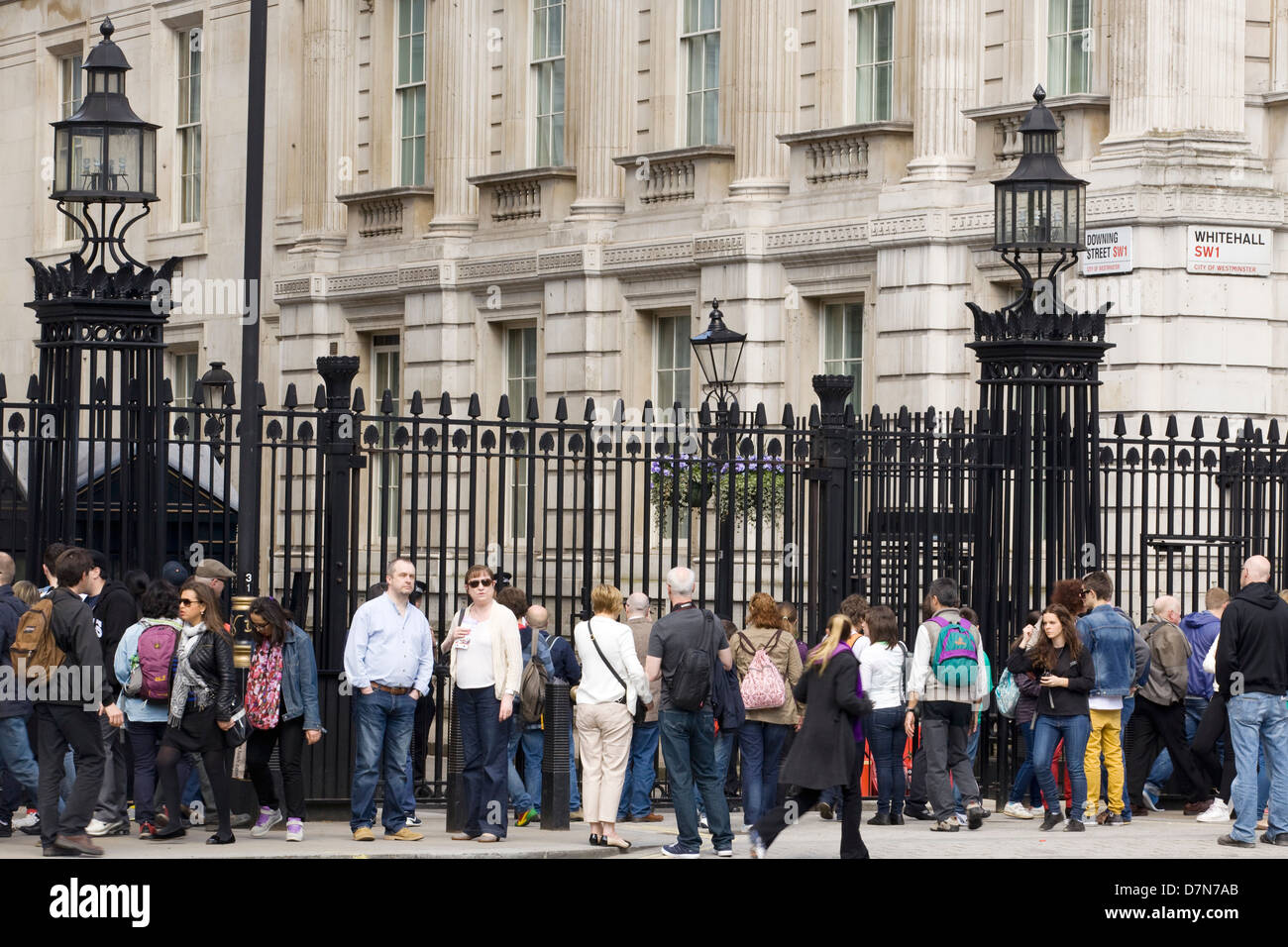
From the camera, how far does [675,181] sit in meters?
30.6

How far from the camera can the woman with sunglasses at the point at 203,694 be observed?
14.7m

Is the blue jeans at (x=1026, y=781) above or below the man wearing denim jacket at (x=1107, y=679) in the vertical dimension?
below

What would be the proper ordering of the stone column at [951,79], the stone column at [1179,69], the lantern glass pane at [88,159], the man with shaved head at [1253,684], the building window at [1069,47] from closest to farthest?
the man with shaved head at [1253,684], the lantern glass pane at [88,159], the stone column at [1179,69], the building window at [1069,47], the stone column at [951,79]

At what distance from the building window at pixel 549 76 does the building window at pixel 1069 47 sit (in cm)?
888

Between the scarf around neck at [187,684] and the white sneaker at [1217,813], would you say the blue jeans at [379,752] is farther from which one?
the white sneaker at [1217,813]

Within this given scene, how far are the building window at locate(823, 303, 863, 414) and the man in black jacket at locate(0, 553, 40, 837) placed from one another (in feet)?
47.7

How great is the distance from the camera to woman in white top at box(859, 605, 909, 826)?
55.2ft

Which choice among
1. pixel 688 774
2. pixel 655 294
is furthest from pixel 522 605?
pixel 655 294

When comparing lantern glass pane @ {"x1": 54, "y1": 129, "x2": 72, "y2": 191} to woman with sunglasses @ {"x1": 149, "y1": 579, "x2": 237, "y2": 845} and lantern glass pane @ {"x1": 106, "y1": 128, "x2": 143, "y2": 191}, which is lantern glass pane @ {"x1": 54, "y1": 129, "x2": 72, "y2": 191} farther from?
woman with sunglasses @ {"x1": 149, "y1": 579, "x2": 237, "y2": 845}

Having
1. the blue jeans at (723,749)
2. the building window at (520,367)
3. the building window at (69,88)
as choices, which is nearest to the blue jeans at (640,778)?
the blue jeans at (723,749)

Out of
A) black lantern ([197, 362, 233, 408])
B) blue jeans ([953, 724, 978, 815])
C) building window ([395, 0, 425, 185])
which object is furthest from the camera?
building window ([395, 0, 425, 185])

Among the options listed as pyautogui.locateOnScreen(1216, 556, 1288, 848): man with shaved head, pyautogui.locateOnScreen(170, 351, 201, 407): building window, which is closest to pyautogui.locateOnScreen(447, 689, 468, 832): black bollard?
pyautogui.locateOnScreen(1216, 556, 1288, 848): man with shaved head

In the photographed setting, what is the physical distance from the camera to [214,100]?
127 ft

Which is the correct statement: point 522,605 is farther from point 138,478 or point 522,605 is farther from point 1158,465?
point 1158,465
